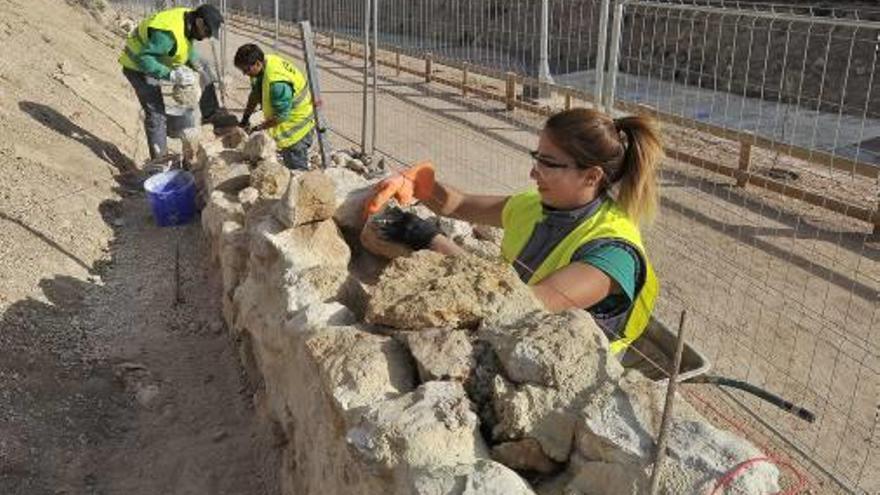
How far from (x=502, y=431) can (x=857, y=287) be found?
562 centimetres

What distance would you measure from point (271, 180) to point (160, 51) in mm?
4710

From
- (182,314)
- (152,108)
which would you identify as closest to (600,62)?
(182,314)

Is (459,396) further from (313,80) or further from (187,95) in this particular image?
(187,95)

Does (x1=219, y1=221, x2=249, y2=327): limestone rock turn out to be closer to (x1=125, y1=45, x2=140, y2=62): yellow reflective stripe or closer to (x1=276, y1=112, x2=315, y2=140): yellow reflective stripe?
(x1=276, y1=112, x2=315, y2=140): yellow reflective stripe

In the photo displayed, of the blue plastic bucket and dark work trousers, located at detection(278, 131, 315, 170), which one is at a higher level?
dark work trousers, located at detection(278, 131, 315, 170)

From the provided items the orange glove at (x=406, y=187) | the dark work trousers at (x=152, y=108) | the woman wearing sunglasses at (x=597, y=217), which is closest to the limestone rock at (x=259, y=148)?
the orange glove at (x=406, y=187)

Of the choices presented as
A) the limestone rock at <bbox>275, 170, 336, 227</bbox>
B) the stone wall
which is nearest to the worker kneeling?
the limestone rock at <bbox>275, 170, 336, 227</bbox>

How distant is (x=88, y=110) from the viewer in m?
10.5

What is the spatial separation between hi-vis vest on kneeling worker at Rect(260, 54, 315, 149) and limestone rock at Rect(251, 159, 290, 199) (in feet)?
7.04

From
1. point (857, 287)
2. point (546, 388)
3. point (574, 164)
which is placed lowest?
point (857, 287)

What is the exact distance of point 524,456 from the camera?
224cm

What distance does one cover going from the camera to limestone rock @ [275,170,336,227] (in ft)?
12.5

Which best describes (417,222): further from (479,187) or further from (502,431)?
(479,187)

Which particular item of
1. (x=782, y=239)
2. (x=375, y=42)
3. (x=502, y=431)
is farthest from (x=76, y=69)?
(x=502, y=431)
